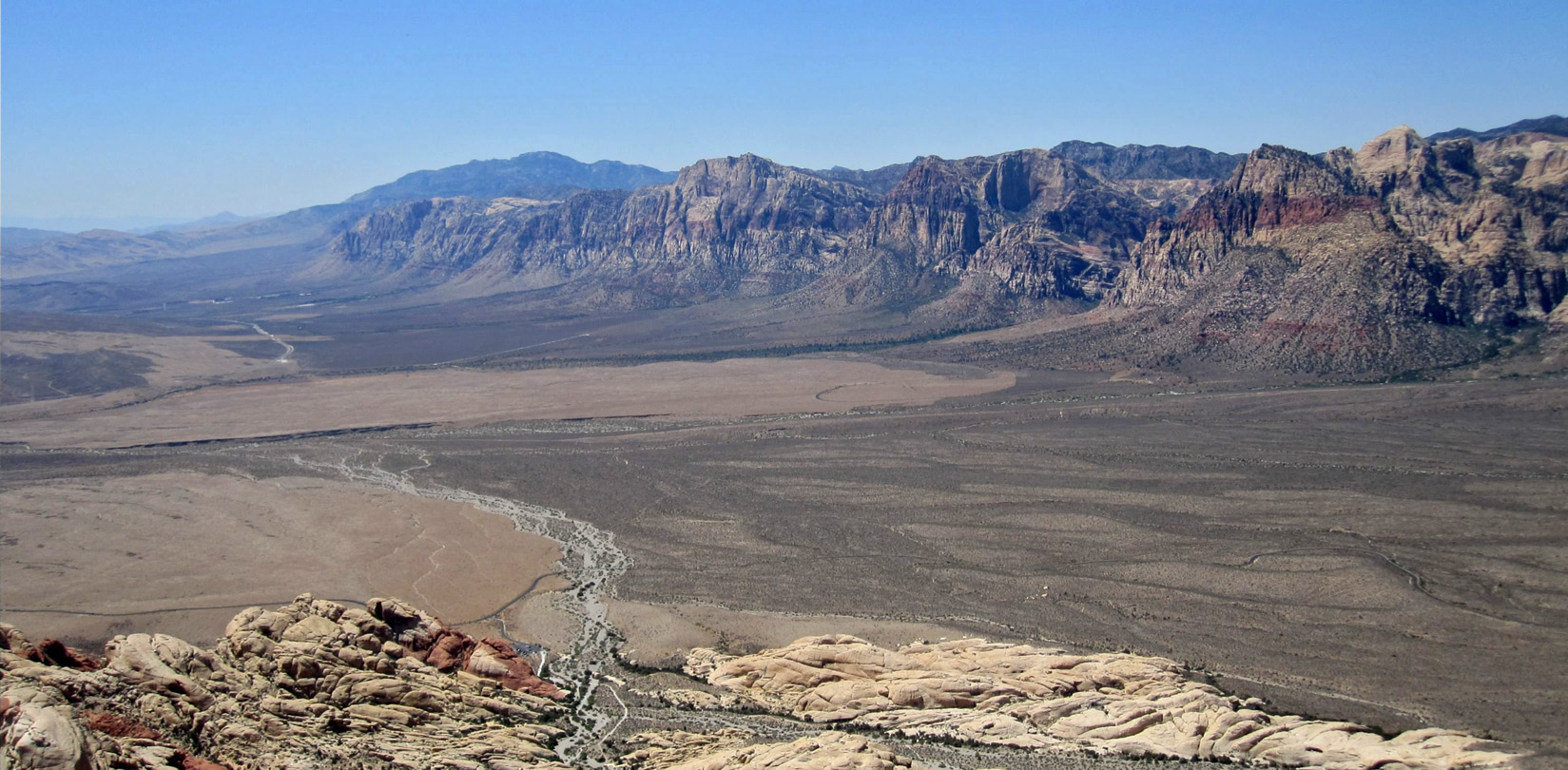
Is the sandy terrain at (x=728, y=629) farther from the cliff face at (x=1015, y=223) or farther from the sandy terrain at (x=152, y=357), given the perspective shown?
the cliff face at (x=1015, y=223)

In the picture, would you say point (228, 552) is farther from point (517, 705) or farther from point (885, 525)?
point (885, 525)

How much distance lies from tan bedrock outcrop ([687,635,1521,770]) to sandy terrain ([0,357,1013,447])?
174 ft

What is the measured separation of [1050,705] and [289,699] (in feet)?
68.1

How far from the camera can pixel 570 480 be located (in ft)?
→ 214

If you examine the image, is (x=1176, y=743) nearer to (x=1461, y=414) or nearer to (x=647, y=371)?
(x=1461, y=414)

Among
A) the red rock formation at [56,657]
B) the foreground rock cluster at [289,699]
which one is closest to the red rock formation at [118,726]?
the foreground rock cluster at [289,699]

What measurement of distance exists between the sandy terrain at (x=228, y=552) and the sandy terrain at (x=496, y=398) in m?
23.0

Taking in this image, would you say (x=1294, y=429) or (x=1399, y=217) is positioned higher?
(x=1399, y=217)

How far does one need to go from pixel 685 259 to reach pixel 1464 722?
173 m

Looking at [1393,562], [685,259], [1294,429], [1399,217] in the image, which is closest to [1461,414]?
[1294,429]

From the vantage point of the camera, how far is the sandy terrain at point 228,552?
4366cm

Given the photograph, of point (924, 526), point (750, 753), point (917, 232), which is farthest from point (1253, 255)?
point (750, 753)

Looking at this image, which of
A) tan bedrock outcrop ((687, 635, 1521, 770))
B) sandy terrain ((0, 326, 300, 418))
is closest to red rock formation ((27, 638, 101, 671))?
tan bedrock outcrop ((687, 635, 1521, 770))

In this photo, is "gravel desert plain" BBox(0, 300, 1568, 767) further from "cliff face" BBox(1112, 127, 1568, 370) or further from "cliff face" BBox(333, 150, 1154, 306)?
"cliff face" BBox(333, 150, 1154, 306)
